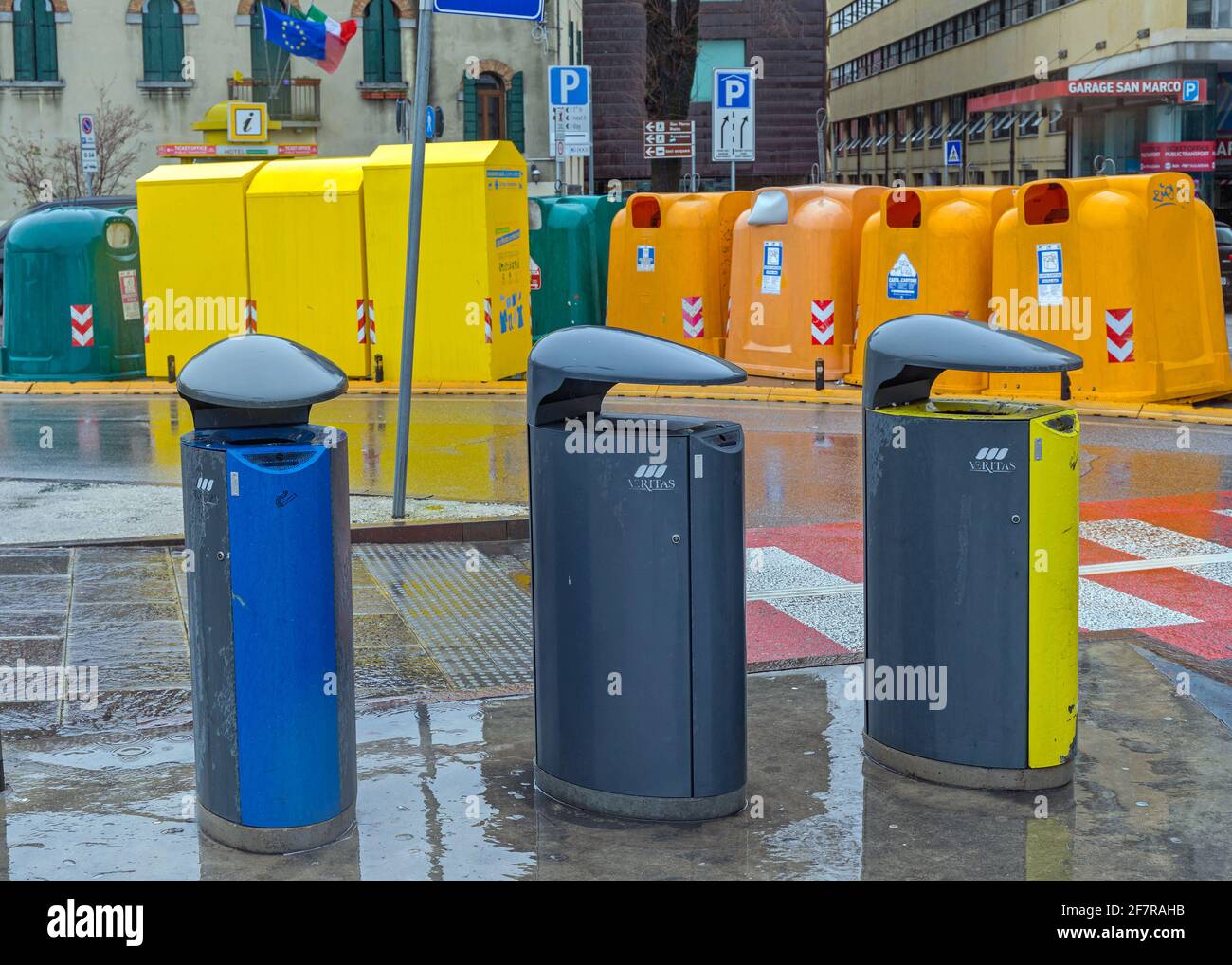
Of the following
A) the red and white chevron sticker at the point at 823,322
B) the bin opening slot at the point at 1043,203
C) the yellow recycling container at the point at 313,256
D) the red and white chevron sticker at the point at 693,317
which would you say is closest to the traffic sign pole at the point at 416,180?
the bin opening slot at the point at 1043,203

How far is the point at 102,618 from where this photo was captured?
7.37m

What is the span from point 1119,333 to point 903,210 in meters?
2.47

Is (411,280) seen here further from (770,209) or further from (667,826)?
(770,209)

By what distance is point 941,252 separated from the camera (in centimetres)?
1505

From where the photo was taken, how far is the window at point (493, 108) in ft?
129

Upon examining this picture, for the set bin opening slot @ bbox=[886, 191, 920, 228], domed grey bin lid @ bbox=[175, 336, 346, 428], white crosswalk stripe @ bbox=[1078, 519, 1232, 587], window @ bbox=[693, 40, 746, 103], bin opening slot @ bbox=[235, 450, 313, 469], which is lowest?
white crosswalk stripe @ bbox=[1078, 519, 1232, 587]

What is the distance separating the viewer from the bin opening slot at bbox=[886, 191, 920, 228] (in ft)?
50.0

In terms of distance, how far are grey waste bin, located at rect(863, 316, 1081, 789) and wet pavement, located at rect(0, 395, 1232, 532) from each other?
4740 mm

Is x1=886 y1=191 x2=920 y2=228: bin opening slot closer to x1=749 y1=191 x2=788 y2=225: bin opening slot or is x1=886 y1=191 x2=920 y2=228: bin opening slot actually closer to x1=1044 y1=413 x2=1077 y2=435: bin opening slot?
x1=749 y1=191 x2=788 y2=225: bin opening slot

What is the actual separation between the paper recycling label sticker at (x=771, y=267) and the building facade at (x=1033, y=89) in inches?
628

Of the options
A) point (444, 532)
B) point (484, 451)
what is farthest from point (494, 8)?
point (484, 451)

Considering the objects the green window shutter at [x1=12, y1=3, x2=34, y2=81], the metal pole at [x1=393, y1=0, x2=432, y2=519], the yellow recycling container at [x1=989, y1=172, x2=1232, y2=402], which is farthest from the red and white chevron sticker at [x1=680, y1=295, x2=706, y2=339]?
the green window shutter at [x1=12, y1=3, x2=34, y2=81]
